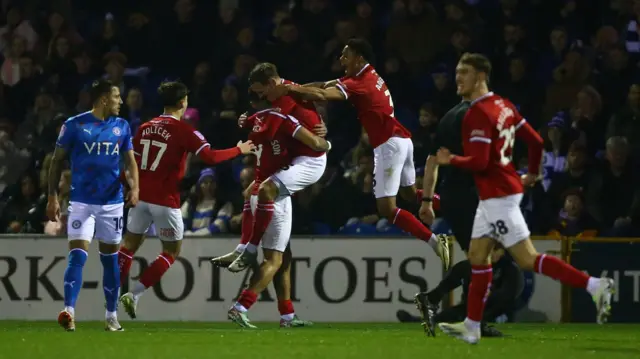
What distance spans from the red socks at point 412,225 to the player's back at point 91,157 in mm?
2672

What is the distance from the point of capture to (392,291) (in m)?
14.9

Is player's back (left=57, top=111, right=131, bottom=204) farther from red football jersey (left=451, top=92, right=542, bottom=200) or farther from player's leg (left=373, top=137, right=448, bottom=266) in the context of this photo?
red football jersey (left=451, top=92, right=542, bottom=200)

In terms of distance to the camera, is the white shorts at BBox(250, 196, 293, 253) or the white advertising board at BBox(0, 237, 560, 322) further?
the white advertising board at BBox(0, 237, 560, 322)

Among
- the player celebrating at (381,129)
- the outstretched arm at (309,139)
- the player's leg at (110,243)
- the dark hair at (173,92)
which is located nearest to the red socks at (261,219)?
the outstretched arm at (309,139)

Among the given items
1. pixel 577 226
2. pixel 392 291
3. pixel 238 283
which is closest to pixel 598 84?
pixel 577 226

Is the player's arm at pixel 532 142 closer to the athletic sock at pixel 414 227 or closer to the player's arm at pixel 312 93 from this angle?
the player's arm at pixel 312 93

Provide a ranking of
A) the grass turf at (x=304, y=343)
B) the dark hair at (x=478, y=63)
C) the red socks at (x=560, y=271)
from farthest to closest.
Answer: the dark hair at (x=478, y=63) < the red socks at (x=560, y=271) < the grass turf at (x=304, y=343)

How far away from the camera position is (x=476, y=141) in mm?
9461

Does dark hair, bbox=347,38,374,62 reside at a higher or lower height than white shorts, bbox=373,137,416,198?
higher

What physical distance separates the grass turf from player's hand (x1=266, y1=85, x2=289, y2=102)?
210cm

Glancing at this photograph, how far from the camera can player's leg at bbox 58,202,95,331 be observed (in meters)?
11.5

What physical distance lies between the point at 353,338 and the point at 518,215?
2.10 m

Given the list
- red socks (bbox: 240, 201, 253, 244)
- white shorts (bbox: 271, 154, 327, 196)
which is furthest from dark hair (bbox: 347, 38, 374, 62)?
red socks (bbox: 240, 201, 253, 244)

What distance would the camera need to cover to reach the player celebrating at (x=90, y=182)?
11.6 metres
